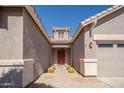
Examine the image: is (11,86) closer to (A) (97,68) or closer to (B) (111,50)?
(A) (97,68)

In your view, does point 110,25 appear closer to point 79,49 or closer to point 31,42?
point 79,49

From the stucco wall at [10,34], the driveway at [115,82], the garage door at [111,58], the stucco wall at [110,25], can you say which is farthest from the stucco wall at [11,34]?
the garage door at [111,58]

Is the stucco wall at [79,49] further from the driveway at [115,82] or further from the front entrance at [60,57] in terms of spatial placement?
the front entrance at [60,57]

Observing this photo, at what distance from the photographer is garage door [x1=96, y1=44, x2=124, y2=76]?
10.6 meters

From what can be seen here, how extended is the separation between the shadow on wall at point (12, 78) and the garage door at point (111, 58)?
18.8ft

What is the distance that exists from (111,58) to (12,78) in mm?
6686

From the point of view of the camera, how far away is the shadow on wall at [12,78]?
654 cm

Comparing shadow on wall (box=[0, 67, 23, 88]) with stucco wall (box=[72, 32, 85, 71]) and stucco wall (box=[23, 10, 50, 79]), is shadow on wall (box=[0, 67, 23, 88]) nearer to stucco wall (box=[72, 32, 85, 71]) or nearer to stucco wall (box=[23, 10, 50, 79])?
stucco wall (box=[23, 10, 50, 79])

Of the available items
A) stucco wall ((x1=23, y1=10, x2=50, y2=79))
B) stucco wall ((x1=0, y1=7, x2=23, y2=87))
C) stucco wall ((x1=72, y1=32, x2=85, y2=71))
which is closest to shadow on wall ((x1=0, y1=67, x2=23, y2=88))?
stucco wall ((x1=0, y1=7, x2=23, y2=87))

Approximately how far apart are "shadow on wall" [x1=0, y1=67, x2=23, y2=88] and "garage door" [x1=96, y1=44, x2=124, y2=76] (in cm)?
574
